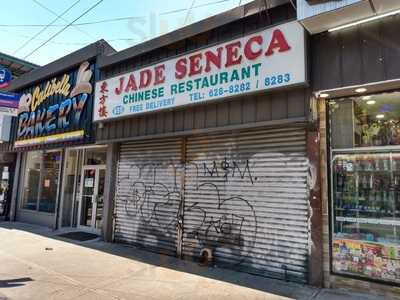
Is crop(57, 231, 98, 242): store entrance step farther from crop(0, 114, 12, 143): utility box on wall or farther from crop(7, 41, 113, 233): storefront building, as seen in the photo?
crop(0, 114, 12, 143): utility box on wall

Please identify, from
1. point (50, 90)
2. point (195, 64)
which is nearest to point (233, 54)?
point (195, 64)

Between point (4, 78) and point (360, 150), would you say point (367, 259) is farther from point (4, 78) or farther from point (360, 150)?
point (4, 78)

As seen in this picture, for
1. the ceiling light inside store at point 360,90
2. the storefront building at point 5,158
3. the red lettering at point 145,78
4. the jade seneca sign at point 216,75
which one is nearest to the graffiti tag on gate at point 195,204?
the jade seneca sign at point 216,75

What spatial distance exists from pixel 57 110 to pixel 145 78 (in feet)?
16.7

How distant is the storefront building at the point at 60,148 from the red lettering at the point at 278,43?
606cm

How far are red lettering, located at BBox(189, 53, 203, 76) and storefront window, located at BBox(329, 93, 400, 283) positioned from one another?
2.86 m

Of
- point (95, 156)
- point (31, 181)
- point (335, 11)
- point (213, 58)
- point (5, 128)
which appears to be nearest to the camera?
point (335, 11)

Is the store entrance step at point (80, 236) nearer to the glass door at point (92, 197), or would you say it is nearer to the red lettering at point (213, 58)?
the glass door at point (92, 197)

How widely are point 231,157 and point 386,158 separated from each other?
295cm

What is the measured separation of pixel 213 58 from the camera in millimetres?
7105

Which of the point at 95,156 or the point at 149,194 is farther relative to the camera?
the point at 95,156

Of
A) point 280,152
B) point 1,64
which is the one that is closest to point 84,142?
point 280,152

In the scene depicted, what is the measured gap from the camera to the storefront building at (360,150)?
5.44m

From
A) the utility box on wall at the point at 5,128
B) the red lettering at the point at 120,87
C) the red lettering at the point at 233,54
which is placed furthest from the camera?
the utility box on wall at the point at 5,128
